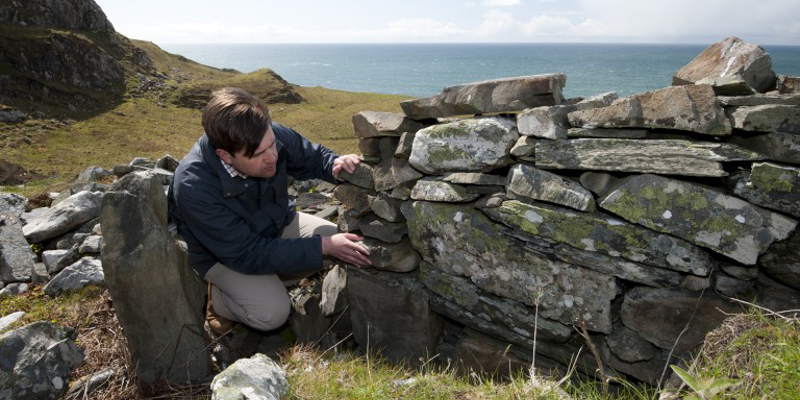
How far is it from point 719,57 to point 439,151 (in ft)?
10.0

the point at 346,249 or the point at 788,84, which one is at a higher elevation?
the point at 788,84

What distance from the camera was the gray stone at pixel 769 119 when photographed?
366cm

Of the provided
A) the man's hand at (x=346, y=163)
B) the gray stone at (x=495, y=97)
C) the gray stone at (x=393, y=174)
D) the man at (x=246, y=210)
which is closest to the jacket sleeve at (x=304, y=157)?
the man at (x=246, y=210)

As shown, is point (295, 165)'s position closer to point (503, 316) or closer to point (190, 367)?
point (190, 367)

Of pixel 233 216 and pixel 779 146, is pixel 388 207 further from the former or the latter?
pixel 779 146

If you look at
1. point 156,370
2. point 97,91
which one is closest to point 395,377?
point 156,370

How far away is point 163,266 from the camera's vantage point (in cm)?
454

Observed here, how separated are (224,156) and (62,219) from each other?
4.30 meters

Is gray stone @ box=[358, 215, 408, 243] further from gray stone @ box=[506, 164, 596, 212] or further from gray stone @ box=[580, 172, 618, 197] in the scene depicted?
gray stone @ box=[580, 172, 618, 197]

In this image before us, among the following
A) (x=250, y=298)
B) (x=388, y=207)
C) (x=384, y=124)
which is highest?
(x=384, y=124)

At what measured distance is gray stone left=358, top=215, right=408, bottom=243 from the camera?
568 centimetres

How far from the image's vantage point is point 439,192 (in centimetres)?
513

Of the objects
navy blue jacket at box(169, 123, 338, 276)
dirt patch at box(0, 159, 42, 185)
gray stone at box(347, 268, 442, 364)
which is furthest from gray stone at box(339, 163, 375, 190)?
dirt patch at box(0, 159, 42, 185)

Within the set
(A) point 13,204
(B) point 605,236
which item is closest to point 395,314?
(B) point 605,236
